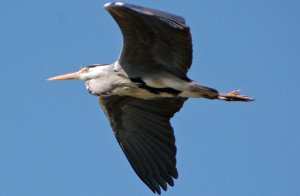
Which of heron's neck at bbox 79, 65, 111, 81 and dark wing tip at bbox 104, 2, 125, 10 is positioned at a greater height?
dark wing tip at bbox 104, 2, 125, 10

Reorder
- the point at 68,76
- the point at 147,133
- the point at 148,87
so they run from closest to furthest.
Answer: the point at 148,87 → the point at 147,133 → the point at 68,76

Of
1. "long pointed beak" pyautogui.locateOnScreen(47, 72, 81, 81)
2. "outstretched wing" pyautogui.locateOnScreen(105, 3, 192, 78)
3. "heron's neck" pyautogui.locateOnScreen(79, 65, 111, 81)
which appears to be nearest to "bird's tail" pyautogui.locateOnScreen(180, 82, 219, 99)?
"outstretched wing" pyautogui.locateOnScreen(105, 3, 192, 78)

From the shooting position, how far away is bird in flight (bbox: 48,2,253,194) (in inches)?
384

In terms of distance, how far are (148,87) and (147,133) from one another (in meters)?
1.06

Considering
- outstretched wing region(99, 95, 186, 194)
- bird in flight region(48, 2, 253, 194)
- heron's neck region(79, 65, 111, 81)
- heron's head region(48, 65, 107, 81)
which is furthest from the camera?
outstretched wing region(99, 95, 186, 194)

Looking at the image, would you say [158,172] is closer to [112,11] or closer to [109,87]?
[109,87]

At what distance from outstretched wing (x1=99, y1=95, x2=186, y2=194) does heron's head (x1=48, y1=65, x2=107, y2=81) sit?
0.40 meters

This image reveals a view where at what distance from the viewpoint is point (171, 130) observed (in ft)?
36.8

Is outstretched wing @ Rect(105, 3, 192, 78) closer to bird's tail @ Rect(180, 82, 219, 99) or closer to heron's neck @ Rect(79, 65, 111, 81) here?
bird's tail @ Rect(180, 82, 219, 99)

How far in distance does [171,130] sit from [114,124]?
833 mm

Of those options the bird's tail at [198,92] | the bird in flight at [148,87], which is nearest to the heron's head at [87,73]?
the bird in flight at [148,87]

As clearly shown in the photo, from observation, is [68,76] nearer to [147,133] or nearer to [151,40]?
[147,133]

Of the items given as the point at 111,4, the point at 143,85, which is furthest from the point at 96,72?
the point at 111,4

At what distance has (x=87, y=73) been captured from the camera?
1118 centimetres
